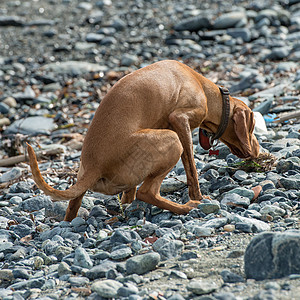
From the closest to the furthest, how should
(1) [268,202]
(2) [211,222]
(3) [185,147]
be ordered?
(2) [211,222] < (1) [268,202] < (3) [185,147]

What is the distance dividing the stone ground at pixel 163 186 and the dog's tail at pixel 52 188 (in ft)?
1.12

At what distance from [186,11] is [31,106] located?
7.12m

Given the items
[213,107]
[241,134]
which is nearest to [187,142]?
[213,107]

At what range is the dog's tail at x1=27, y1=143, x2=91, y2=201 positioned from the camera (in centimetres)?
404

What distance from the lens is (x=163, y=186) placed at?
522cm

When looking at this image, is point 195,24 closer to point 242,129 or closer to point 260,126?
point 260,126

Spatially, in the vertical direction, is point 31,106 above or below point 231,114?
below

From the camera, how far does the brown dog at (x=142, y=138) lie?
14.5ft

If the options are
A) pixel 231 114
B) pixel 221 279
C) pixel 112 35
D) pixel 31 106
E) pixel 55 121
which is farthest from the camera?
pixel 112 35

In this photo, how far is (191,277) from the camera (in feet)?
10.6

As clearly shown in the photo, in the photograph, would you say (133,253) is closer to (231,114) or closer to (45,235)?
(45,235)

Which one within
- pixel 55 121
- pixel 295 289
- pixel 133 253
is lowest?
pixel 55 121

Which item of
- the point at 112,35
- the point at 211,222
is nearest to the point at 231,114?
the point at 211,222

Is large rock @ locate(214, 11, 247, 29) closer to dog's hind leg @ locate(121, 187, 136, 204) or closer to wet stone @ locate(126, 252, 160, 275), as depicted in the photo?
dog's hind leg @ locate(121, 187, 136, 204)
